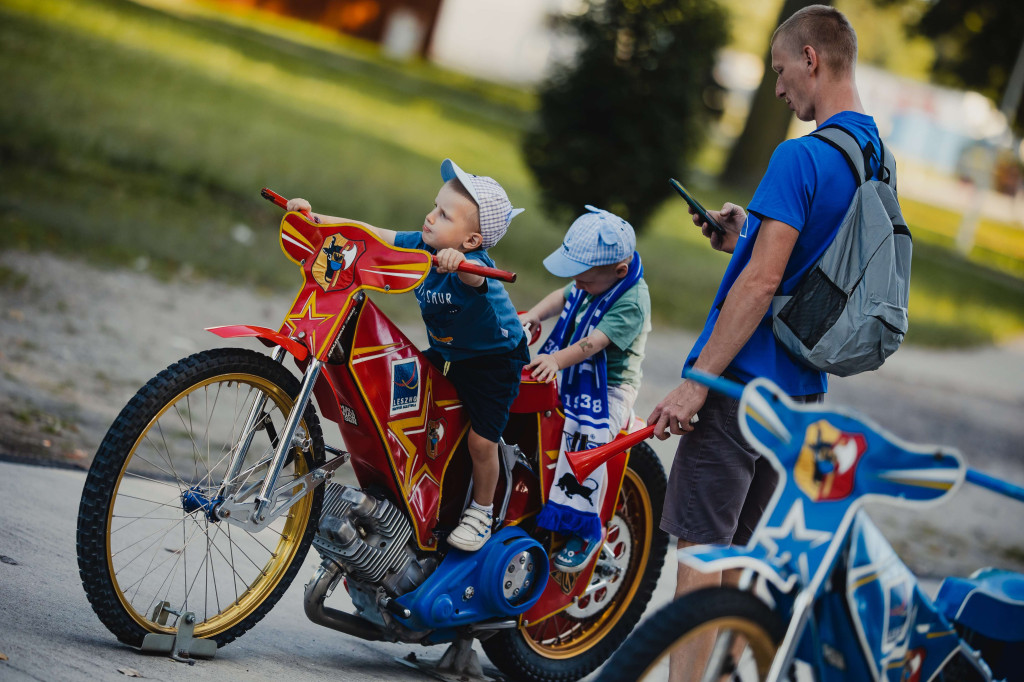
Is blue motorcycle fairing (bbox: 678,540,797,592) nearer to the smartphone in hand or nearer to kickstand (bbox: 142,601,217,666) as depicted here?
the smartphone in hand

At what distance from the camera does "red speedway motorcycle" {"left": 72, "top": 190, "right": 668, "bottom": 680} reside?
305 cm

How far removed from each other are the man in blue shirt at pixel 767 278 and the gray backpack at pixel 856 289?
0.05 metres

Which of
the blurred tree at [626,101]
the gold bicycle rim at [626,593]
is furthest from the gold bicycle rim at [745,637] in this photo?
the blurred tree at [626,101]

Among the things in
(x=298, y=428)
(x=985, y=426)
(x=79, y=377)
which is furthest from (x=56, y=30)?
(x=298, y=428)

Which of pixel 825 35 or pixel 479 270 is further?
pixel 825 35

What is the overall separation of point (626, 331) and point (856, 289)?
2.79ft

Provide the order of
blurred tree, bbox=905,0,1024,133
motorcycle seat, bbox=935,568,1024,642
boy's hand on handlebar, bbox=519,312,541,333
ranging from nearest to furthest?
motorcycle seat, bbox=935,568,1024,642, boy's hand on handlebar, bbox=519,312,541,333, blurred tree, bbox=905,0,1024,133

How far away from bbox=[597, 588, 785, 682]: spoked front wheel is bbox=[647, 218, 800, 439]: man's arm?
0.86 metres

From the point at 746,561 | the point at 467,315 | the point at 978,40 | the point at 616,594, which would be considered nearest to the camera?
the point at 746,561

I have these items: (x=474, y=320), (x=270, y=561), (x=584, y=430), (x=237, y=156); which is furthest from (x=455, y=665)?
(x=237, y=156)

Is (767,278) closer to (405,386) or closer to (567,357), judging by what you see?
(567,357)

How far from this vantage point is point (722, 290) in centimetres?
343

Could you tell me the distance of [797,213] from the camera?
3.14 m

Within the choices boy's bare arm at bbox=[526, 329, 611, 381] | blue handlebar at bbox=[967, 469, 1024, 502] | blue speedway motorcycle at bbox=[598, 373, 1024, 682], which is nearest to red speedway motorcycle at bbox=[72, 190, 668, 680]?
boy's bare arm at bbox=[526, 329, 611, 381]
